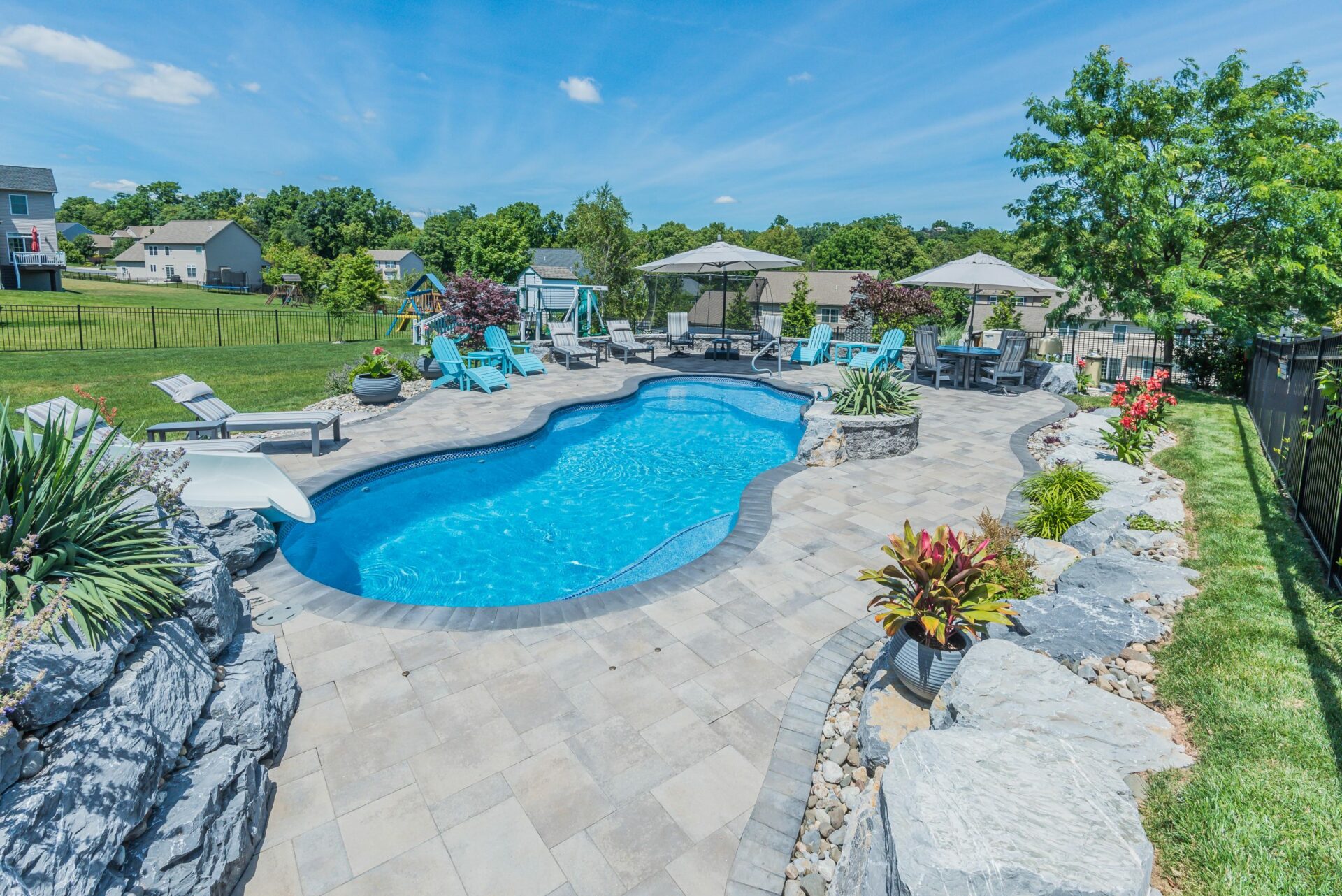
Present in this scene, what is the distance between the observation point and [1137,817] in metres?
1.84

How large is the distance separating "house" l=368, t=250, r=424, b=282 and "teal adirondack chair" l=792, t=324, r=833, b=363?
56802mm

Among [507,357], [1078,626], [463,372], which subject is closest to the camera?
[1078,626]

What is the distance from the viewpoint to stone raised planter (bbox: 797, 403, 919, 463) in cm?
798

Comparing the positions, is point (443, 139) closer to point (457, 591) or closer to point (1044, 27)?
point (1044, 27)

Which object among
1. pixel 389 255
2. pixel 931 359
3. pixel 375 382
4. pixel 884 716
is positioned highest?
pixel 389 255

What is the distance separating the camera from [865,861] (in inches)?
79.7

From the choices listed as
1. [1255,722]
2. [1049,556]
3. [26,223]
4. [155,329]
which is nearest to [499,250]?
[26,223]

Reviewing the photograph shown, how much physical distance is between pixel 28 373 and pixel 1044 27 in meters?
20.2

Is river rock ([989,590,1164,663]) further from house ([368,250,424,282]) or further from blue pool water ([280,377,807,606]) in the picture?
house ([368,250,424,282])

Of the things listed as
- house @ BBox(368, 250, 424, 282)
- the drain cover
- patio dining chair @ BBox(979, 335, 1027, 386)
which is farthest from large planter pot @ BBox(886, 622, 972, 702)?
house @ BBox(368, 250, 424, 282)

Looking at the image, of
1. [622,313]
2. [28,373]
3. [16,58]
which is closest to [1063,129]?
[622,313]

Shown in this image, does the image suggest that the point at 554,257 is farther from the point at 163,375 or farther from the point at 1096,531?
the point at 1096,531

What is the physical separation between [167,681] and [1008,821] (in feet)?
10.0

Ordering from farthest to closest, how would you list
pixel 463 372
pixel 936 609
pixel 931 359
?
pixel 931 359 → pixel 463 372 → pixel 936 609
